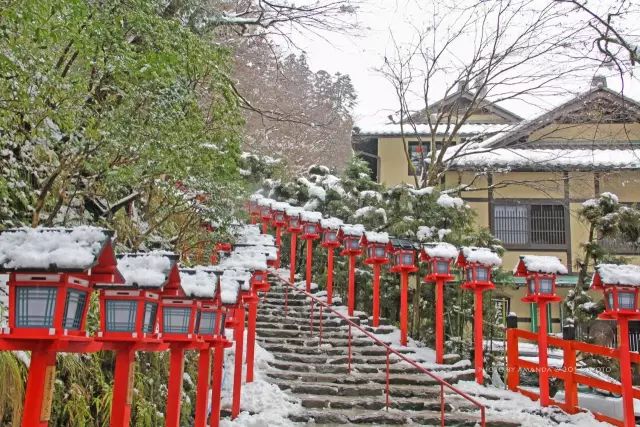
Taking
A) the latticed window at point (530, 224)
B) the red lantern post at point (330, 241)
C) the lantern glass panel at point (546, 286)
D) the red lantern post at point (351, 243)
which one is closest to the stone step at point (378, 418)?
the lantern glass panel at point (546, 286)

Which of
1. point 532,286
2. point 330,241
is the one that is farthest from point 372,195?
point 532,286

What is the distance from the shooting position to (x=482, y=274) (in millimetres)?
12359

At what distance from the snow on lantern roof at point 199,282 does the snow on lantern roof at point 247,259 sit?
3.38 meters

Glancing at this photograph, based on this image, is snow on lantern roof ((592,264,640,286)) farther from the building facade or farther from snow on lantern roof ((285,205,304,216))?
snow on lantern roof ((285,205,304,216))

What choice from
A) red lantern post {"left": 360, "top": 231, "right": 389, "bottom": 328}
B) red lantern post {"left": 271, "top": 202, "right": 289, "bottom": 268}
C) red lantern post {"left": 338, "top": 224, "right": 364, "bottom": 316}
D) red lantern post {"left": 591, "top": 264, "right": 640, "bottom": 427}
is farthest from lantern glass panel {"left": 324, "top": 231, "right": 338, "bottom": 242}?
red lantern post {"left": 591, "top": 264, "right": 640, "bottom": 427}

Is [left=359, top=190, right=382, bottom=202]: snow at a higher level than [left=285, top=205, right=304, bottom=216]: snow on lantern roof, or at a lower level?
higher

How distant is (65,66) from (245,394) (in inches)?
252

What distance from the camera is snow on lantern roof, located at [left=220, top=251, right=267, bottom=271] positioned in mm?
10125

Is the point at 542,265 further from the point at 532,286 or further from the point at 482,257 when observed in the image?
the point at 482,257

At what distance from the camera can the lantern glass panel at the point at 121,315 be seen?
450 centimetres

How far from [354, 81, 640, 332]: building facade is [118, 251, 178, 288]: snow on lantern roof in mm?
15977

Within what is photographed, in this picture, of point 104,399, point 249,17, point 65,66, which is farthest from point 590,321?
point 65,66

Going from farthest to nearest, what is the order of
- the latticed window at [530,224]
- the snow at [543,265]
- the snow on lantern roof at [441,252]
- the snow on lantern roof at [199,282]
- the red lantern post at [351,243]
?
the latticed window at [530,224] < the red lantern post at [351,243] < the snow on lantern roof at [441,252] < the snow at [543,265] < the snow on lantern roof at [199,282]

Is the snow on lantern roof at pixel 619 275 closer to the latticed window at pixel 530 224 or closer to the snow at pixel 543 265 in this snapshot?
the snow at pixel 543 265
